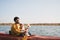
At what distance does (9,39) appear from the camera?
11.0 metres

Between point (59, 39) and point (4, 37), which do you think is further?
point (4, 37)

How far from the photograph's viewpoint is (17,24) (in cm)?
1059

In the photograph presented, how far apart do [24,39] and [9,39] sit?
896 millimetres

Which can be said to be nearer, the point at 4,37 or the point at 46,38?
the point at 46,38

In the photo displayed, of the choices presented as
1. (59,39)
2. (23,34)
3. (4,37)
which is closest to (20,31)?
(23,34)

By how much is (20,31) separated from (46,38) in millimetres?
1186

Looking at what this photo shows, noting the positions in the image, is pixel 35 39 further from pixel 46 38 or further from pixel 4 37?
pixel 4 37

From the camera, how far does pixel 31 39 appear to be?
412 inches

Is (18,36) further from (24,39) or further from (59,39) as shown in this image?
(59,39)

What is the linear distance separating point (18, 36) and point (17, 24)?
54cm

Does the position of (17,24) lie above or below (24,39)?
above

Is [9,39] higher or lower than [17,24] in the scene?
lower

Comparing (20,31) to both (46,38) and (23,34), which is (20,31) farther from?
(46,38)

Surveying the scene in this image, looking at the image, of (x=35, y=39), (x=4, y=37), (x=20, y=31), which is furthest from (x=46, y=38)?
(x=4, y=37)
